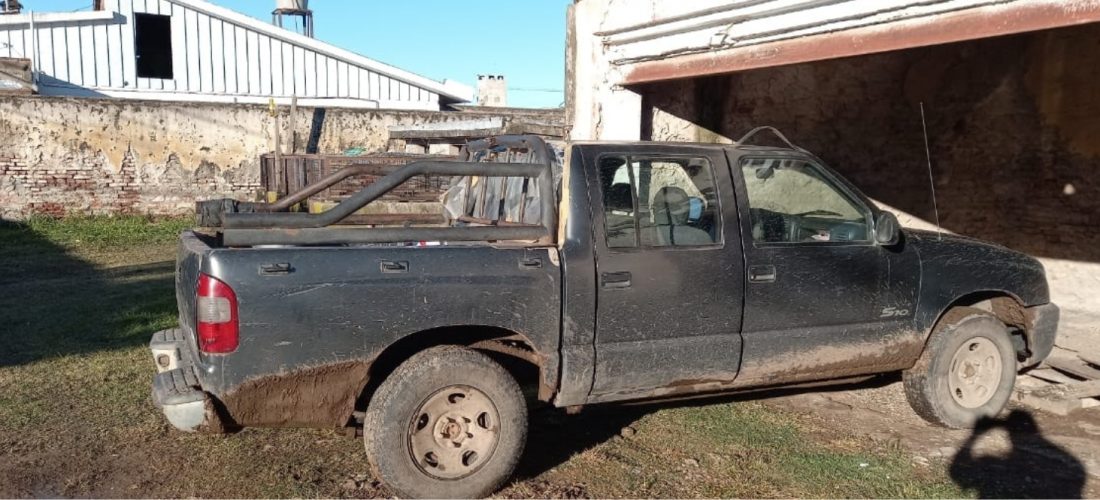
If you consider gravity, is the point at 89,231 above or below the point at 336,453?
above

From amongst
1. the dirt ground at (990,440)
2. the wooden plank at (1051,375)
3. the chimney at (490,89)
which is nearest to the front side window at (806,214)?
the dirt ground at (990,440)

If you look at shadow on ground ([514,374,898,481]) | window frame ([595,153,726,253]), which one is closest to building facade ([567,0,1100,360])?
window frame ([595,153,726,253])

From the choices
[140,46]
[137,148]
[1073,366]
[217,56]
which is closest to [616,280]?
[1073,366]

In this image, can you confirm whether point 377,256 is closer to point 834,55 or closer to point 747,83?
point 834,55

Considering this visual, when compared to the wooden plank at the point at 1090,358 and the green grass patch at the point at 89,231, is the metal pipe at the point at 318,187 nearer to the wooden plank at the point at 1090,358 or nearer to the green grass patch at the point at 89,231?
the wooden plank at the point at 1090,358

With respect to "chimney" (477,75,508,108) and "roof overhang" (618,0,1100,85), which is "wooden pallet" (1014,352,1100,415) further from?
"chimney" (477,75,508,108)

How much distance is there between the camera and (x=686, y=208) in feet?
15.2

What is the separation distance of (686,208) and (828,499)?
1.62 meters

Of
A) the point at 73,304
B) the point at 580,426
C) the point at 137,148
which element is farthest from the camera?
the point at 137,148

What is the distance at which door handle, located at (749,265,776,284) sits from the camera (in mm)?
4602

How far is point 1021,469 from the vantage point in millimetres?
4668

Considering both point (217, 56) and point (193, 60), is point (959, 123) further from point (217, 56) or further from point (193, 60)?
point (193, 60)

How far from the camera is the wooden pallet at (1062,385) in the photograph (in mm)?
5703

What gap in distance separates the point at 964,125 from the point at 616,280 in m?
5.92
